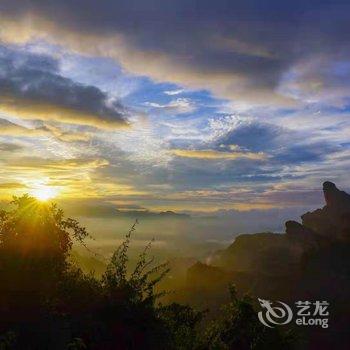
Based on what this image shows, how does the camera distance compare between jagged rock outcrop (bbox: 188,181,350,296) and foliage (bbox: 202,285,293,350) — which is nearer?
foliage (bbox: 202,285,293,350)

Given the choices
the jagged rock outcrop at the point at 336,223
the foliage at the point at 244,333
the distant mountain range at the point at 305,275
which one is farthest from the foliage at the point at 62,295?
the jagged rock outcrop at the point at 336,223

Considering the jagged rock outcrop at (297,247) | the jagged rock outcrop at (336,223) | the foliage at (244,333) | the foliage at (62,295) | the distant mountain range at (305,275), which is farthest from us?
the jagged rock outcrop at (336,223)

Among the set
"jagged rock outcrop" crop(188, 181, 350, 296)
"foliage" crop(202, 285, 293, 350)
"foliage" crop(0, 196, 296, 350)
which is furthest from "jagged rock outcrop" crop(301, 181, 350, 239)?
"foliage" crop(0, 196, 296, 350)

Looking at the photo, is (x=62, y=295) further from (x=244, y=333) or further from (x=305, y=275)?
(x=305, y=275)

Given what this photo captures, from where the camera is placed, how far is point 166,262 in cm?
2725

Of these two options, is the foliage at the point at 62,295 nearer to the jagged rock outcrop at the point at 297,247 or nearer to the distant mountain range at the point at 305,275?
the distant mountain range at the point at 305,275

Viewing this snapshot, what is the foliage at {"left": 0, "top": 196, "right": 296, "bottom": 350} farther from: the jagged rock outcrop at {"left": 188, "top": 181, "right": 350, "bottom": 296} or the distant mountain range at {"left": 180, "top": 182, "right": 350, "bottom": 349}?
the jagged rock outcrop at {"left": 188, "top": 181, "right": 350, "bottom": 296}

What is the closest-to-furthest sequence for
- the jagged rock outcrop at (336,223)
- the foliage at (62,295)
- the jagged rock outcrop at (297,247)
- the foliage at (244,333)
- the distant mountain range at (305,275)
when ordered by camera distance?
the foliage at (62,295)
the foliage at (244,333)
the distant mountain range at (305,275)
the jagged rock outcrop at (297,247)
the jagged rock outcrop at (336,223)

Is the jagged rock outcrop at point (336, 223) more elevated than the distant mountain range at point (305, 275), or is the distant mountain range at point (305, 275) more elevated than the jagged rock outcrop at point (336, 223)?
the jagged rock outcrop at point (336, 223)

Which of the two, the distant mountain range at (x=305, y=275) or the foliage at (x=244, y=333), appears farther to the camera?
the distant mountain range at (x=305, y=275)

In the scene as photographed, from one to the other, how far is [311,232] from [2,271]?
168096 millimetres

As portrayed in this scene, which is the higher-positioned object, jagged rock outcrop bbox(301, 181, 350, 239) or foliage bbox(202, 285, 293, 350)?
jagged rock outcrop bbox(301, 181, 350, 239)

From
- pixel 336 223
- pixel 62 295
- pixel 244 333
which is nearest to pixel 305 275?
pixel 336 223

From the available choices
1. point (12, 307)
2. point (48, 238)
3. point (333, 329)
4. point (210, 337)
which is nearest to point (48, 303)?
point (12, 307)
